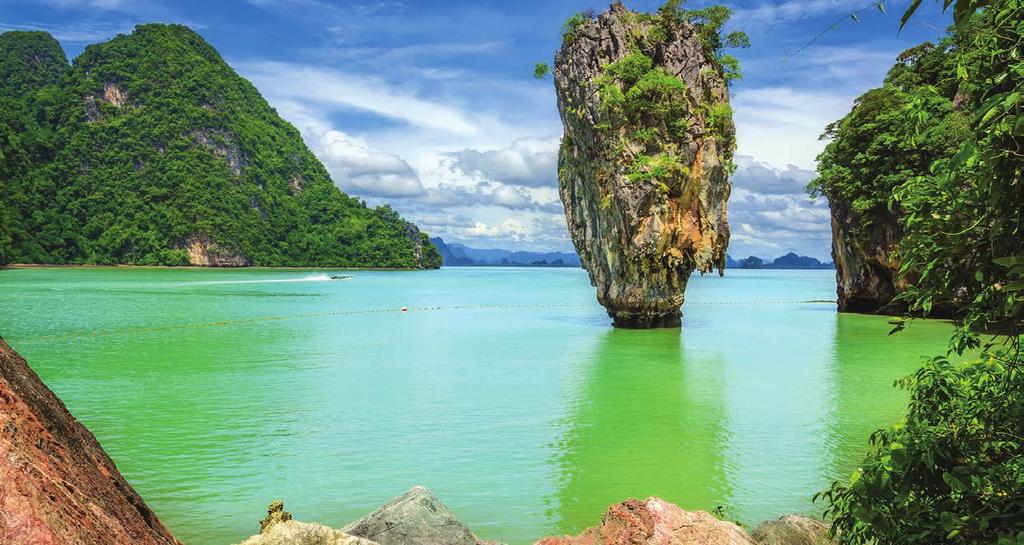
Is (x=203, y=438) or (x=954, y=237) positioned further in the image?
(x=203, y=438)

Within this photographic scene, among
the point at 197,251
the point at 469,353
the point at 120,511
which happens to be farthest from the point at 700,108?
the point at 197,251

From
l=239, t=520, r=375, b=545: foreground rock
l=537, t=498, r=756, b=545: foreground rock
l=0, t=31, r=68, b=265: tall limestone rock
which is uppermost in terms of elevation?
l=0, t=31, r=68, b=265: tall limestone rock

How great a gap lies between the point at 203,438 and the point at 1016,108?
12.3 m

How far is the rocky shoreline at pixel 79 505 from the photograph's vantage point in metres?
2.22

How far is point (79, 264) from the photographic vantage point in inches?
4021

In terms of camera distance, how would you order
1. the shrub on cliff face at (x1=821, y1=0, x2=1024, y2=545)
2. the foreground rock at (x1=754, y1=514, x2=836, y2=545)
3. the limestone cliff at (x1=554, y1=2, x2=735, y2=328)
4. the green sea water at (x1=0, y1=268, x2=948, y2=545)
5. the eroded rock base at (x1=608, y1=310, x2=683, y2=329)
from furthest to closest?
the eroded rock base at (x1=608, y1=310, x2=683, y2=329)
the limestone cliff at (x1=554, y1=2, x2=735, y2=328)
the green sea water at (x1=0, y1=268, x2=948, y2=545)
the foreground rock at (x1=754, y1=514, x2=836, y2=545)
the shrub on cliff face at (x1=821, y1=0, x2=1024, y2=545)

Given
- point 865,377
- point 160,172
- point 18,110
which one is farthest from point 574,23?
point 18,110

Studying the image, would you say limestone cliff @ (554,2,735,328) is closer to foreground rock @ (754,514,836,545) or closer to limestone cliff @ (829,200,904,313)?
limestone cliff @ (829,200,904,313)

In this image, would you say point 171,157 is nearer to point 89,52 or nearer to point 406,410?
point 89,52

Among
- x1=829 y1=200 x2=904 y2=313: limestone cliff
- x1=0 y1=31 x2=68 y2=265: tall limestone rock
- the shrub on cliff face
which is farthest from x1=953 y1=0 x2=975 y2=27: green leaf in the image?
x1=0 y1=31 x2=68 y2=265: tall limestone rock

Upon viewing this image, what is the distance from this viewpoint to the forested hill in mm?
105000

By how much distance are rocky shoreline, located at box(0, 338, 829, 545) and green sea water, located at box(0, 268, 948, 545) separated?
268 cm

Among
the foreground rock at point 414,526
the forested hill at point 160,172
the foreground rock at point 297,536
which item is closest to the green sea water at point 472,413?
the foreground rock at point 414,526

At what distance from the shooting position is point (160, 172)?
Result: 11700 cm
